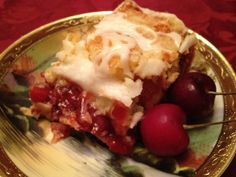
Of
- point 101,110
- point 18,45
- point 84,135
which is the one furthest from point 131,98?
point 18,45

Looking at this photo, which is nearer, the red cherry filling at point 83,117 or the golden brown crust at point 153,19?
the red cherry filling at point 83,117

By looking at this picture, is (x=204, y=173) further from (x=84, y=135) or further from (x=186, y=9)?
(x=186, y=9)

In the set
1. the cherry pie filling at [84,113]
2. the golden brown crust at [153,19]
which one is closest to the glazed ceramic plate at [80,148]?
the cherry pie filling at [84,113]

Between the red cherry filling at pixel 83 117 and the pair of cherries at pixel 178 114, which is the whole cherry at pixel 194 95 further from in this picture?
the red cherry filling at pixel 83 117

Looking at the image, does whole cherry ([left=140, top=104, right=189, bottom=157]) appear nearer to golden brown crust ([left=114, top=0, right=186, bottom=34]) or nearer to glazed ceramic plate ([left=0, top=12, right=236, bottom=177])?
glazed ceramic plate ([left=0, top=12, right=236, bottom=177])

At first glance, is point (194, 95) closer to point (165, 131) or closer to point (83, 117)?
point (165, 131)

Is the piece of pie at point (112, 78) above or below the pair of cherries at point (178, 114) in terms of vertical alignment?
above

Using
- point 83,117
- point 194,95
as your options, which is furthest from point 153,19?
point 83,117
